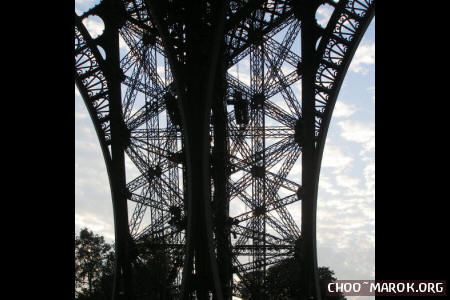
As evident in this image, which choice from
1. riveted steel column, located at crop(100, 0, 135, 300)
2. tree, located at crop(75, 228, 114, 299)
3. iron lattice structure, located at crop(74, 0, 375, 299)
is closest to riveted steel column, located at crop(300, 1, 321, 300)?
iron lattice structure, located at crop(74, 0, 375, 299)

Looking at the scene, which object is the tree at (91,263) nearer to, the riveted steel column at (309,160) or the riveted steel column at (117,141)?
the riveted steel column at (117,141)

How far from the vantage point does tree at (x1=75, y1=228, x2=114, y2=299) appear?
2536 centimetres

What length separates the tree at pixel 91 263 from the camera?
998 inches

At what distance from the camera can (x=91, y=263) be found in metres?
26.1

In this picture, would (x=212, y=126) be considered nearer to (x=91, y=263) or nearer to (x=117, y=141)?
(x=117, y=141)

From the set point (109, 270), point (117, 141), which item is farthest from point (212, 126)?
point (109, 270)

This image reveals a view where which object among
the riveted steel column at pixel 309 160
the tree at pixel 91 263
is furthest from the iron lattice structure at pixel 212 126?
the tree at pixel 91 263

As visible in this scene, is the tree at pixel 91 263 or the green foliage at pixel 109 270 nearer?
the green foliage at pixel 109 270

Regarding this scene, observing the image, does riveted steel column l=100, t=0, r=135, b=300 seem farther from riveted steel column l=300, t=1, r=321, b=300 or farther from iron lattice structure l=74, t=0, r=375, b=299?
riveted steel column l=300, t=1, r=321, b=300

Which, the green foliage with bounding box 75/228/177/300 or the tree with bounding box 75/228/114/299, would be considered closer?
the green foliage with bounding box 75/228/177/300
